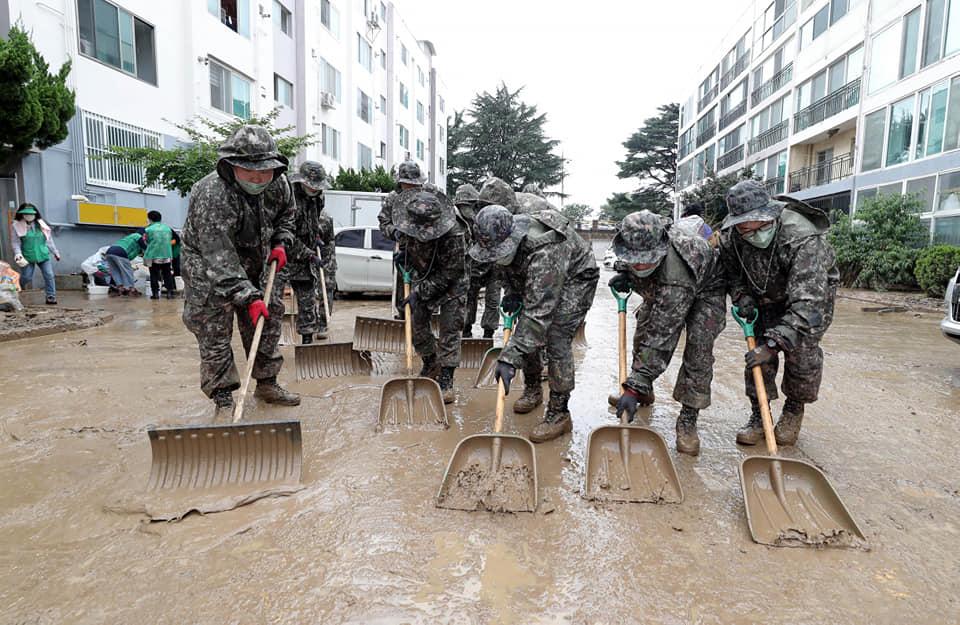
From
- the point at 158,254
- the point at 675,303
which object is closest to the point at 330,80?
the point at 158,254

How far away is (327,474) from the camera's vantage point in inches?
113

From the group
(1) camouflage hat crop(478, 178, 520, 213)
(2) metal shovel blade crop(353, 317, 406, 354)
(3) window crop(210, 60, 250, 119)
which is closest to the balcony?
(3) window crop(210, 60, 250, 119)

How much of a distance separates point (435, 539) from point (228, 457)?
1164 millimetres

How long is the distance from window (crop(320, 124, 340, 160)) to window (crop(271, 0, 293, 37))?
3.27 metres

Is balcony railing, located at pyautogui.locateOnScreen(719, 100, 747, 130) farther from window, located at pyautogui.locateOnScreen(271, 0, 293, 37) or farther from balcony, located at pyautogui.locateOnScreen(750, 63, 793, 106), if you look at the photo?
window, located at pyautogui.locateOnScreen(271, 0, 293, 37)

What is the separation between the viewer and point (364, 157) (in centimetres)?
2556

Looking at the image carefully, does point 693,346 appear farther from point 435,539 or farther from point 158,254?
point 158,254

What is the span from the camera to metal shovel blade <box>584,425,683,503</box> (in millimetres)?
2643

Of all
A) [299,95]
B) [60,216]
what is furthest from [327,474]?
[299,95]

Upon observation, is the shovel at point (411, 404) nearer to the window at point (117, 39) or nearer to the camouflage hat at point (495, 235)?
the camouflage hat at point (495, 235)

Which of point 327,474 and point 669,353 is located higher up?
point 669,353

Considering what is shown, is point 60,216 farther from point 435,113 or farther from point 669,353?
point 435,113

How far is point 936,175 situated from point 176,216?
58.6 feet

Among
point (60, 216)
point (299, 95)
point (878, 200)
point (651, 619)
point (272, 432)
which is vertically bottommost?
point (651, 619)
